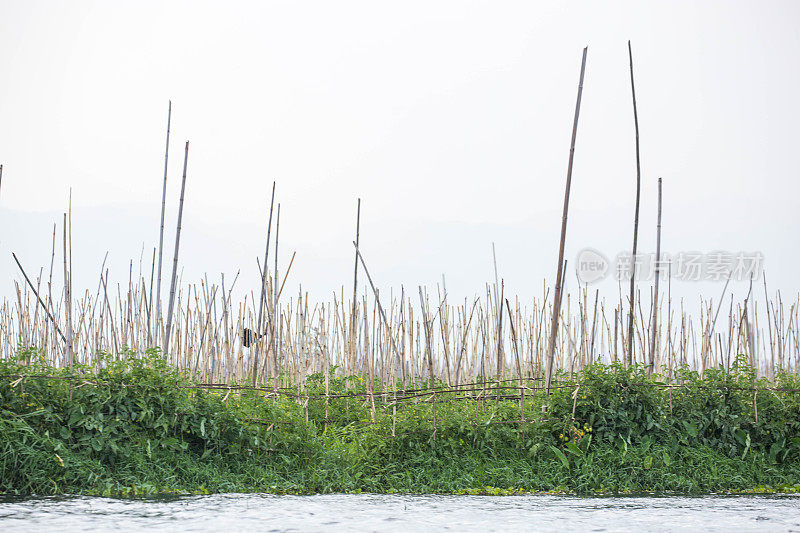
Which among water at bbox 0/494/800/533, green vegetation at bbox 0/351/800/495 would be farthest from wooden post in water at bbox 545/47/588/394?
water at bbox 0/494/800/533

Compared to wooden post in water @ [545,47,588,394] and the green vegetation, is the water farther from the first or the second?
wooden post in water @ [545,47,588,394]

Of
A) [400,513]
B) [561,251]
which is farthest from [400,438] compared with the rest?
[561,251]

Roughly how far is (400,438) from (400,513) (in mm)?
1126

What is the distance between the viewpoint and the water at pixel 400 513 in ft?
11.5

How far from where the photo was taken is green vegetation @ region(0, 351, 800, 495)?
4.49m

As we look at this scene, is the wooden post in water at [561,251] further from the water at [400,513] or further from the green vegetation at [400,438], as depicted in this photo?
the water at [400,513]

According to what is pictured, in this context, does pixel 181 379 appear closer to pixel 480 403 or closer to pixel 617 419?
pixel 480 403

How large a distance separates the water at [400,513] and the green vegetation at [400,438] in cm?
27

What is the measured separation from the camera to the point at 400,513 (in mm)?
3912

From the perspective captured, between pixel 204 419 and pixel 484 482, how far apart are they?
1740 mm

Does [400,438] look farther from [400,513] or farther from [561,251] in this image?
[561,251]

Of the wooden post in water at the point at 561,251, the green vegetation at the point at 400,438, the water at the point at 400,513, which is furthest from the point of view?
the wooden post in water at the point at 561,251

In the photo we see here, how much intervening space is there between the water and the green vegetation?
272 mm

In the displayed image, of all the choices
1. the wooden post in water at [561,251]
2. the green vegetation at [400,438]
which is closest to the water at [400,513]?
the green vegetation at [400,438]
